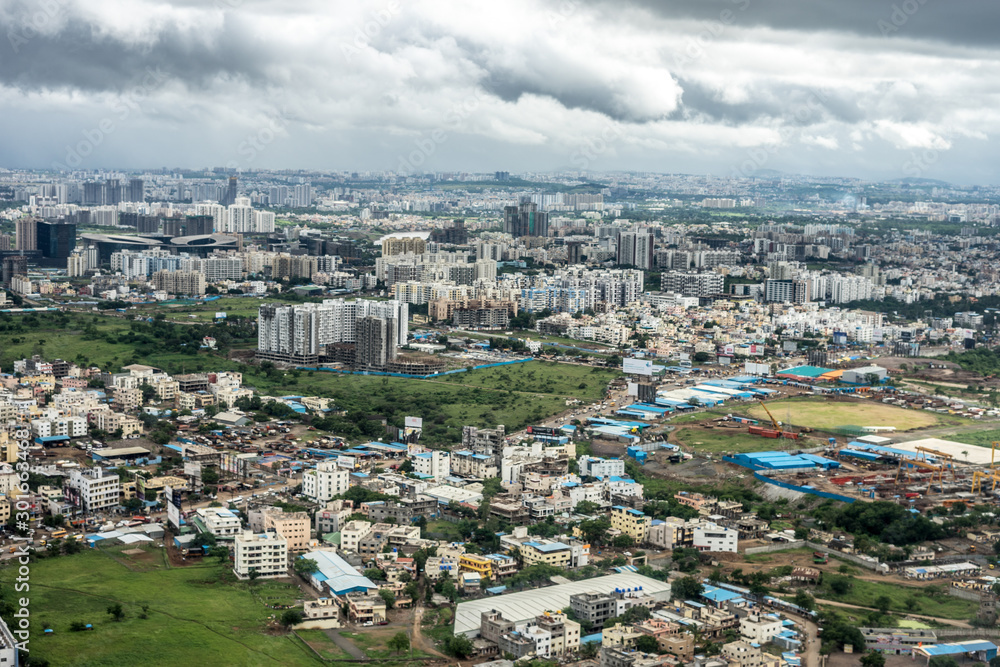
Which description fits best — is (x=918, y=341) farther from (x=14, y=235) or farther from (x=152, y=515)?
(x=14, y=235)

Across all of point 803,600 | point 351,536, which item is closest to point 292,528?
point 351,536

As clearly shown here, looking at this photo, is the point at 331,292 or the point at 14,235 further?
the point at 14,235

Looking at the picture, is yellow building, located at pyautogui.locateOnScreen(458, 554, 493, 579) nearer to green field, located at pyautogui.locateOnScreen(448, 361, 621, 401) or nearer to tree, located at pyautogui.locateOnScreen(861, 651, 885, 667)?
tree, located at pyautogui.locateOnScreen(861, 651, 885, 667)

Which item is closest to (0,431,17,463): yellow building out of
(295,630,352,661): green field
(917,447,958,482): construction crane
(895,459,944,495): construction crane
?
(295,630,352,661): green field

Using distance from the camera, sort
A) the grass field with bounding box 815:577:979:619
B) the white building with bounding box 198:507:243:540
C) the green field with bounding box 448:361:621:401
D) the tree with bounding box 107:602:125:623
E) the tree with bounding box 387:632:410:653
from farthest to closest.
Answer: the green field with bounding box 448:361:621:401, the white building with bounding box 198:507:243:540, the grass field with bounding box 815:577:979:619, the tree with bounding box 107:602:125:623, the tree with bounding box 387:632:410:653

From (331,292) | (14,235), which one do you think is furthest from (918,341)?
(14,235)
